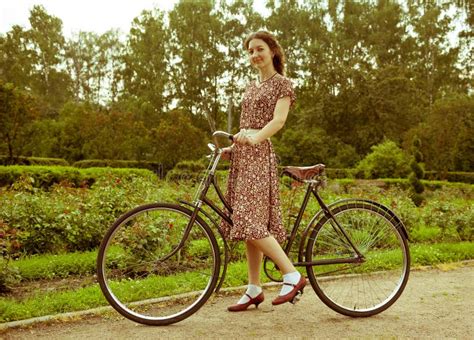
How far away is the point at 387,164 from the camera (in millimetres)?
19406

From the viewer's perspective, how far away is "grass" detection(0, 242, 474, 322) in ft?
12.4

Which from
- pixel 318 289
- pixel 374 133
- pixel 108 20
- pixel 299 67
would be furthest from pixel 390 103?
pixel 318 289

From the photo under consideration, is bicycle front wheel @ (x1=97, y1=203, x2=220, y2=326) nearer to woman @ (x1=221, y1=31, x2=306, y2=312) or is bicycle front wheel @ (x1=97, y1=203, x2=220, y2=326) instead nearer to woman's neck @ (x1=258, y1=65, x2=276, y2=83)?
woman @ (x1=221, y1=31, x2=306, y2=312)

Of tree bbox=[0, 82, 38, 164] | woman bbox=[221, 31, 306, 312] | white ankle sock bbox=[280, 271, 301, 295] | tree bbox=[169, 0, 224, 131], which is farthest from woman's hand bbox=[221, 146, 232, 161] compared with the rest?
tree bbox=[169, 0, 224, 131]

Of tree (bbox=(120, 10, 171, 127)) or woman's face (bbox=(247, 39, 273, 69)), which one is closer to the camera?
woman's face (bbox=(247, 39, 273, 69))

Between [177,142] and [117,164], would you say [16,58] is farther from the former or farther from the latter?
[177,142]

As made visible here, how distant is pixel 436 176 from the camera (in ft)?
72.5

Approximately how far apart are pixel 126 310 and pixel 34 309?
0.80 meters

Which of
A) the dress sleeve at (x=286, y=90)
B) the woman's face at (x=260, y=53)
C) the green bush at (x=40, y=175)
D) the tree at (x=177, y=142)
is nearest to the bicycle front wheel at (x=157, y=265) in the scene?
the dress sleeve at (x=286, y=90)

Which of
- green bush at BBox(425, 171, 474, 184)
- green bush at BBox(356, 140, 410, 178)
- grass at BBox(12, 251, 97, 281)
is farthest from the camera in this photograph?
green bush at BBox(425, 171, 474, 184)

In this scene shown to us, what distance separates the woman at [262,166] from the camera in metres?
3.46

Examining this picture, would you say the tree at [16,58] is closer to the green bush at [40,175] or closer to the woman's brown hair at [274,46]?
the green bush at [40,175]

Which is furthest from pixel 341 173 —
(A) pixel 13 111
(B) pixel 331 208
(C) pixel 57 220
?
(B) pixel 331 208

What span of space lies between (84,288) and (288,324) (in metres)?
1.79
